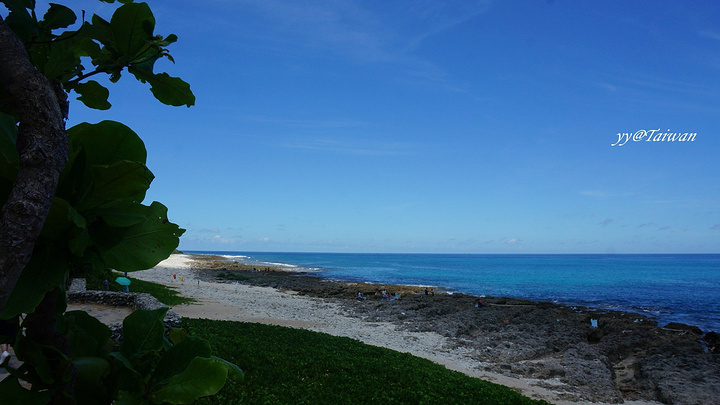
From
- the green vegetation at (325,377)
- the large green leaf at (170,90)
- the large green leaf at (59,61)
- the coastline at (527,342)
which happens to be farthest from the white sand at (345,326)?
the large green leaf at (59,61)

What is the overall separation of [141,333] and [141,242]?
0.31 m

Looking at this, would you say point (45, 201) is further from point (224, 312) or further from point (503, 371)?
point (224, 312)

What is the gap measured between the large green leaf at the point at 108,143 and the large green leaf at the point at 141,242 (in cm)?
13

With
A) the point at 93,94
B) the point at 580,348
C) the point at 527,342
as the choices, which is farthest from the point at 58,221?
the point at 580,348

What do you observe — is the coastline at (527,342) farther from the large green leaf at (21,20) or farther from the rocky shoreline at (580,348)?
the large green leaf at (21,20)

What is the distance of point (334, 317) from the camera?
2808cm

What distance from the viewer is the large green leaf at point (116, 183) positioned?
81cm

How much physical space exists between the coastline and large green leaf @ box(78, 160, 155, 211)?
51.8 ft

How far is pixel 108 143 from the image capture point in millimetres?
869

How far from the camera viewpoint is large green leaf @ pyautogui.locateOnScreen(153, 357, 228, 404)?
2.86 feet

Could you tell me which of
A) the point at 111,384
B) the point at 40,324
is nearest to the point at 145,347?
the point at 111,384

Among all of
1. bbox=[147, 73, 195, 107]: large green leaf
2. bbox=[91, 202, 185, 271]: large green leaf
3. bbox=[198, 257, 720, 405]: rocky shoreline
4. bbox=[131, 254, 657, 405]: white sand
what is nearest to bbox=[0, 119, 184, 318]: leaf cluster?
bbox=[91, 202, 185, 271]: large green leaf

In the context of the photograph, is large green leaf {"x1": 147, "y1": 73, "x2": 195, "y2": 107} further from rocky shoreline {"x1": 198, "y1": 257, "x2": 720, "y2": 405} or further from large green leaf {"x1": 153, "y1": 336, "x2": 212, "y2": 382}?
rocky shoreline {"x1": 198, "y1": 257, "x2": 720, "y2": 405}

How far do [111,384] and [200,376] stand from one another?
249 mm
